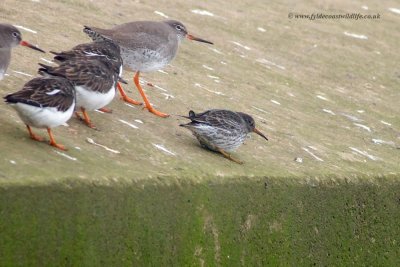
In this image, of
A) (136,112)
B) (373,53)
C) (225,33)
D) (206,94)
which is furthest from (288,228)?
(373,53)

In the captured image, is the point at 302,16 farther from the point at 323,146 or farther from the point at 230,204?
the point at 230,204

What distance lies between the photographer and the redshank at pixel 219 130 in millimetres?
10656

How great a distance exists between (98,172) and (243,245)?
198 centimetres

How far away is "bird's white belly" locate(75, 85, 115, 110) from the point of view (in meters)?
10.0

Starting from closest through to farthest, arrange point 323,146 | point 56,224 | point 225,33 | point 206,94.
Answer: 1. point 56,224
2. point 323,146
3. point 206,94
4. point 225,33

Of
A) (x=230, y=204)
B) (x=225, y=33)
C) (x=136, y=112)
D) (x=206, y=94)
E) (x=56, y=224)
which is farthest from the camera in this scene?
(x=225, y=33)

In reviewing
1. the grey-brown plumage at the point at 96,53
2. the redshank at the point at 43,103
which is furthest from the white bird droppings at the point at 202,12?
the redshank at the point at 43,103

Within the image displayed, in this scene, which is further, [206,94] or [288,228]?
[206,94]

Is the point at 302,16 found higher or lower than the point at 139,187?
lower

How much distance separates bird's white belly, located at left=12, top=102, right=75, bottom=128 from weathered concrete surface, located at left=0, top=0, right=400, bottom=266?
0.23m

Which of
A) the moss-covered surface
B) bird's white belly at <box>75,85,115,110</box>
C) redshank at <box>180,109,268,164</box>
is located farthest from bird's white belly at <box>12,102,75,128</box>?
redshank at <box>180,109,268,164</box>

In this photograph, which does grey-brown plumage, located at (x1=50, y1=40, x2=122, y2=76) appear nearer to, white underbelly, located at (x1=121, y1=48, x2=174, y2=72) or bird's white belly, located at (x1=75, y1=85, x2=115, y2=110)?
white underbelly, located at (x1=121, y1=48, x2=174, y2=72)

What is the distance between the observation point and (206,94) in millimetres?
13227

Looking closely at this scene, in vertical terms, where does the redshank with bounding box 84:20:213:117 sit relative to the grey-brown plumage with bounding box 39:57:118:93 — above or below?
below
